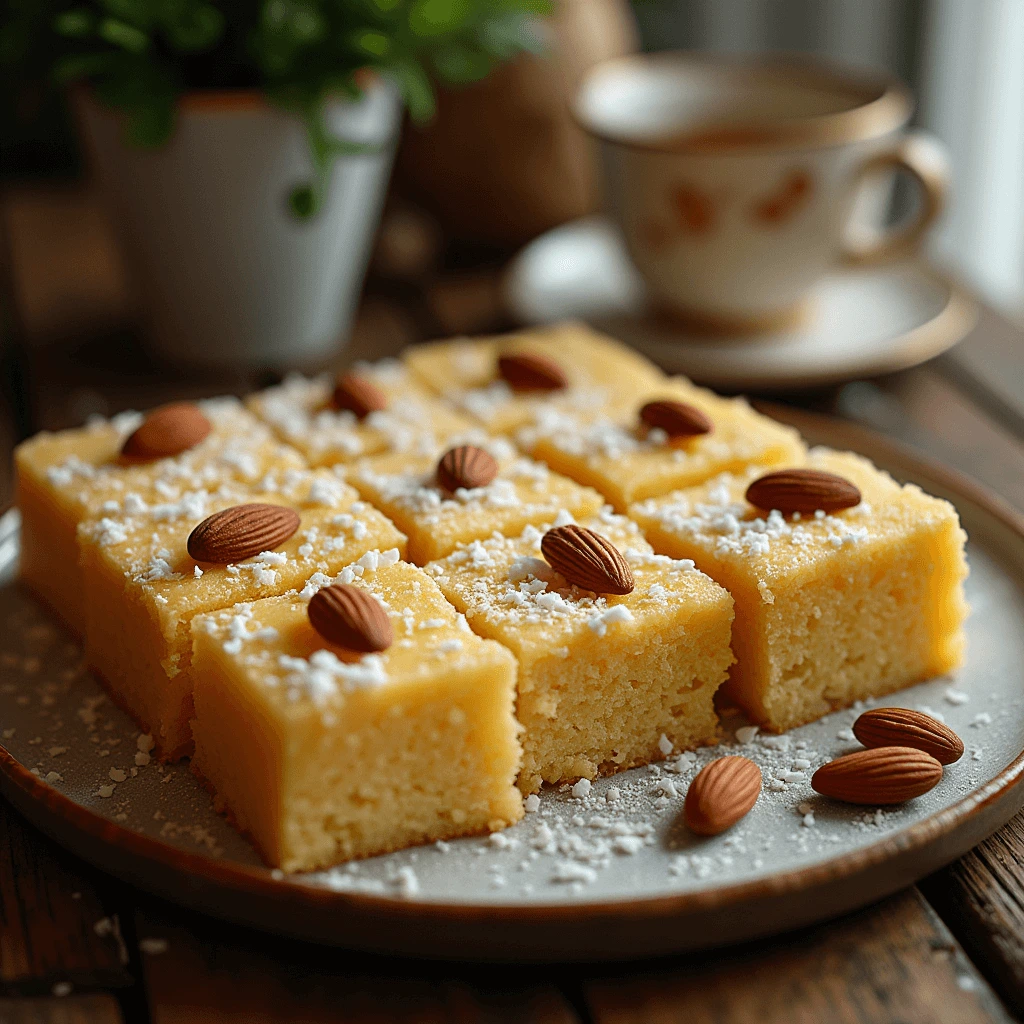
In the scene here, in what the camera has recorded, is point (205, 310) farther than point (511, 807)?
Yes

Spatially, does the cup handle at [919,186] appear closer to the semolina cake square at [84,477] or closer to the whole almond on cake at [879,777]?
the semolina cake square at [84,477]

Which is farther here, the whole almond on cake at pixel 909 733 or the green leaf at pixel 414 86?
the green leaf at pixel 414 86

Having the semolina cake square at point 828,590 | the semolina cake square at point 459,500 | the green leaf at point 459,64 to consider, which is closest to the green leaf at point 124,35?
the green leaf at point 459,64

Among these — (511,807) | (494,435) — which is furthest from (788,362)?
(511,807)

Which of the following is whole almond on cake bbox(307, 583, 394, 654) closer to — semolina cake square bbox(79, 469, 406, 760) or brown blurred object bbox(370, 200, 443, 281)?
semolina cake square bbox(79, 469, 406, 760)

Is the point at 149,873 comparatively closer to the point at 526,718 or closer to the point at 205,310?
the point at 526,718

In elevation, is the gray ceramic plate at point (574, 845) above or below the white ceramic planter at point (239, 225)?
below
